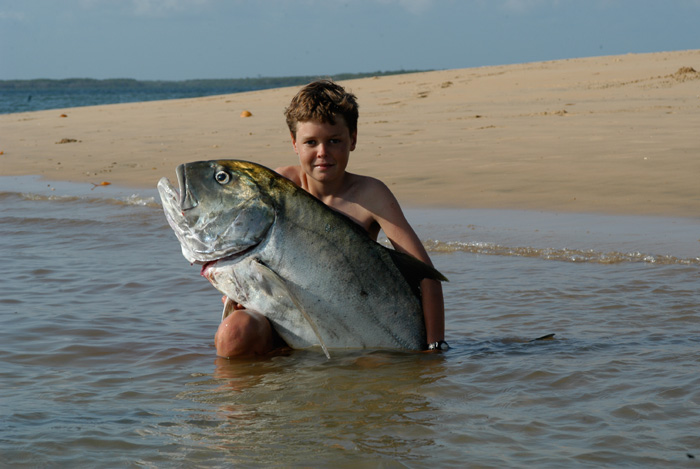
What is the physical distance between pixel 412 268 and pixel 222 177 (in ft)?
2.90

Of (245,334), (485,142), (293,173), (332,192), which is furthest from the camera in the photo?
(485,142)

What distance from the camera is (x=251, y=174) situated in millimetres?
3559

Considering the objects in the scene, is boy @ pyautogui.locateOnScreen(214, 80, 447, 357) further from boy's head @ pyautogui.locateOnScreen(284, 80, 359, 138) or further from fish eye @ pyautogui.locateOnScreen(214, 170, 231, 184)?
fish eye @ pyautogui.locateOnScreen(214, 170, 231, 184)

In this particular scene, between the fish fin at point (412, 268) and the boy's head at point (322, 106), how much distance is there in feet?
2.34

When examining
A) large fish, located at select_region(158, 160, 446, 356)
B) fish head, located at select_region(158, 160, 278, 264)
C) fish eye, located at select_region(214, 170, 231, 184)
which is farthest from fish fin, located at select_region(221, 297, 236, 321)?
fish eye, located at select_region(214, 170, 231, 184)

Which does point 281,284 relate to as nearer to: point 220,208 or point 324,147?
point 220,208

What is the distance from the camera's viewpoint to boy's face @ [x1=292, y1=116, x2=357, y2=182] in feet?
12.9

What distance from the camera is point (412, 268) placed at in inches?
144

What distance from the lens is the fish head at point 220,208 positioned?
349cm

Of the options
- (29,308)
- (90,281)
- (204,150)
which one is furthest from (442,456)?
(204,150)

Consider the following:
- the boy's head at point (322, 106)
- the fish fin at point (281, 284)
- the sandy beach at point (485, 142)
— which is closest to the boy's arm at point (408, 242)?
the boy's head at point (322, 106)

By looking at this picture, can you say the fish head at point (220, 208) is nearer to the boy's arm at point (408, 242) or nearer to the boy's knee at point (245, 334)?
the boy's knee at point (245, 334)

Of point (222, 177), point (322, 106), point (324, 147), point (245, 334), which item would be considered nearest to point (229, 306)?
point (245, 334)

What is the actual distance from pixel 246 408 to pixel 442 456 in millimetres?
874
